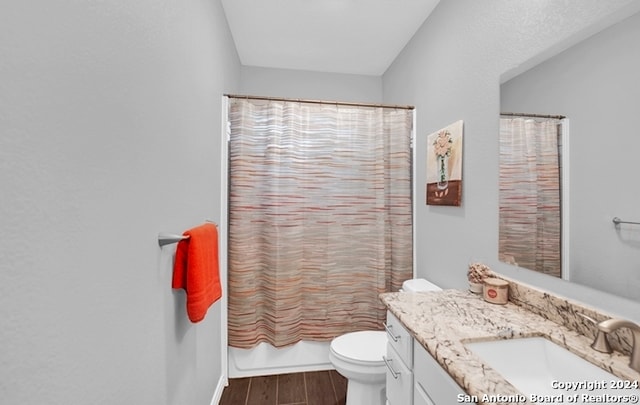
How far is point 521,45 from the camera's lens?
3.98ft

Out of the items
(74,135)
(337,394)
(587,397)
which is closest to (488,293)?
(587,397)

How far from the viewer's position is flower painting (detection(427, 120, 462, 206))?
1.61m

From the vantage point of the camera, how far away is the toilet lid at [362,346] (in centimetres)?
155

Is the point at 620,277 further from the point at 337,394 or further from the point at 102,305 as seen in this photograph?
the point at 337,394

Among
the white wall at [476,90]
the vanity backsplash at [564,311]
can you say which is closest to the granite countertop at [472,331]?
the vanity backsplash at [564,311]

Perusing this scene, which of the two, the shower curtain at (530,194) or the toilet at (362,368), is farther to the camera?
the toilet at (362,368)

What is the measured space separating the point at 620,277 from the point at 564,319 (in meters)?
0.24

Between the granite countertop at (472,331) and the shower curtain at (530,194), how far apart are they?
0.23 metres

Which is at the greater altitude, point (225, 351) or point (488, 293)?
point (488, 293)

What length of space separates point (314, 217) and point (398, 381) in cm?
116

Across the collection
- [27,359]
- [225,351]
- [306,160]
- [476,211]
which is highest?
[306,160]

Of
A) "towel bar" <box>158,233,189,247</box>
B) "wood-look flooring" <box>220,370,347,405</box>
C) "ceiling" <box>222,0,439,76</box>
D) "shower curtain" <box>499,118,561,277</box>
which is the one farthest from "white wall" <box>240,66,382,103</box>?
"wood-look flooring" <box>220,370,347,405</box>

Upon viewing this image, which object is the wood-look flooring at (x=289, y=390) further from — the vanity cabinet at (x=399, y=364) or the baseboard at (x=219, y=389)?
Result: the vanity cabinet at (x=399, y=364)

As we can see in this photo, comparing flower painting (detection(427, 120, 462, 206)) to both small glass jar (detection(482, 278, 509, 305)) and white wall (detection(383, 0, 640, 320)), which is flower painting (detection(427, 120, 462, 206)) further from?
small glass jar (detection(482, 278, 509, 305))
